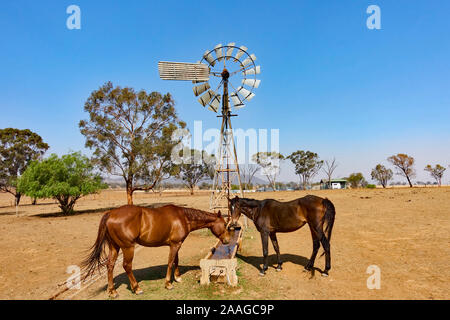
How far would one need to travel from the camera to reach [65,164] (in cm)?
2494

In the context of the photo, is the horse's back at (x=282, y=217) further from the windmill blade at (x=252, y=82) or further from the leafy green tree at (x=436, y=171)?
the leafy green tree at (x=436, y=171)

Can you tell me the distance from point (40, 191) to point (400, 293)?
27.4 m

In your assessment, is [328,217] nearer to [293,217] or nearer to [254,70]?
[293,217]

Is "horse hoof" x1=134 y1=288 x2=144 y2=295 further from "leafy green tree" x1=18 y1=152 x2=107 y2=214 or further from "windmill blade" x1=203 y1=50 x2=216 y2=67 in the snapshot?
"leafy green tree" x1=18 y1=152 x2=107 y2=214

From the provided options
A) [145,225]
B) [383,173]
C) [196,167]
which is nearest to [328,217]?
[145,225]

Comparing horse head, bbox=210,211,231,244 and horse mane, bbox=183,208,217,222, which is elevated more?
horse mane, bbox=183,208,217,222

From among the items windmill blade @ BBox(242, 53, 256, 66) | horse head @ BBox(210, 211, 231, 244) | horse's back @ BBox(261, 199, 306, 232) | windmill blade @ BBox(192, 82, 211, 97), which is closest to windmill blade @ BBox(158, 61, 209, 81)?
windmill blade @ BBox(192, 82, 211, 97)

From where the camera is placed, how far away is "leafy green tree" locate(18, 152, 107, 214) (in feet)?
75.1

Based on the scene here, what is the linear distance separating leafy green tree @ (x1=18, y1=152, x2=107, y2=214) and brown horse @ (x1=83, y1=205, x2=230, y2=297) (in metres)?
20.7

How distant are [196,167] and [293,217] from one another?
230 feet

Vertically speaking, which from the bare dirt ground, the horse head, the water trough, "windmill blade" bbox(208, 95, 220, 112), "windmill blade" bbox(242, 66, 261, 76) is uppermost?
"windmill blade" bbox(242, 66, 261, 76)

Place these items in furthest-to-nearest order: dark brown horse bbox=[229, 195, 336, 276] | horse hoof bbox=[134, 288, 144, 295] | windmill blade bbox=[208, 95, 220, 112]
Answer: windmill blade bbox=[208, 95, 220, 112]
dark brown horse bbox=[229, 195, 336, 276]
horse hoof bbox=[134, 288, 144, 295]
